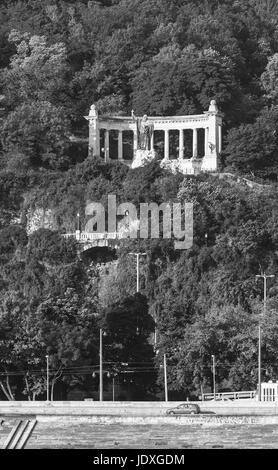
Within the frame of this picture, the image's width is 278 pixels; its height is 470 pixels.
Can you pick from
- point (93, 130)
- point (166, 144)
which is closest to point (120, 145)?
point (93, 130)

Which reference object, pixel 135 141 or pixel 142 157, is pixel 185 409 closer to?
pixel 142 157

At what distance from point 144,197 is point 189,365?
22549 millimetres

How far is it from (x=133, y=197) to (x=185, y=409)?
43886mm

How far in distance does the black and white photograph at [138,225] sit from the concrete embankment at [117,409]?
166 millimetres

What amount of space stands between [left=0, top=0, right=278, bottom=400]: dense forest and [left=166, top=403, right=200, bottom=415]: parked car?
20121 millimetres

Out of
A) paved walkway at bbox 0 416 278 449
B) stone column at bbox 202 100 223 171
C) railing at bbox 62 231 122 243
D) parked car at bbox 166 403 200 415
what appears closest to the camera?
paved walkway at bbox 0 416 278 449

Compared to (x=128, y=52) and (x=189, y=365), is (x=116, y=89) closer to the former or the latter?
(x=128, y=52)

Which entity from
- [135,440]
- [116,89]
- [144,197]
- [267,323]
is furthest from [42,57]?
[135,440]

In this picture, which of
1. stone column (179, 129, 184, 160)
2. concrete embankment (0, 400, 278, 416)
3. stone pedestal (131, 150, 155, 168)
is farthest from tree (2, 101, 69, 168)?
concrete embankment (0, 400, 278, 416)

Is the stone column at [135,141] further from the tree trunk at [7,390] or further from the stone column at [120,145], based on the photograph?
the tree trunk at [7,390]

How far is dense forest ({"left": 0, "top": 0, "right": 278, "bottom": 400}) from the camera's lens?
126 meters

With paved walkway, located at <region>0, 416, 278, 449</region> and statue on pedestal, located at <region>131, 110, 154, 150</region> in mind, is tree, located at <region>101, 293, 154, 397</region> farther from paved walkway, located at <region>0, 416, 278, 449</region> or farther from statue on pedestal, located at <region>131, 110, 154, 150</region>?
paved walkway, located at <region>0, 416, 278, 449</region>

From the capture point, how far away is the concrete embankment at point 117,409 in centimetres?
10056

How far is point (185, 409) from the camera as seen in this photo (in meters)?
103
